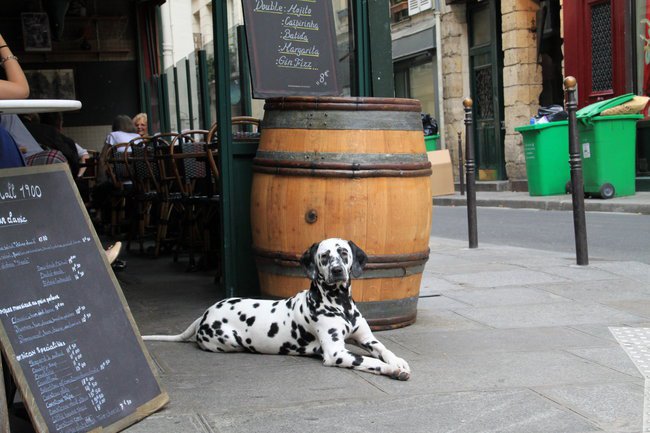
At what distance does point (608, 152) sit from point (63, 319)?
11921 millimetres

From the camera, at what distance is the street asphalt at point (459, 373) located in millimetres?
3244

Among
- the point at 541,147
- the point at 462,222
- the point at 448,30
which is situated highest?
the point at 448,30

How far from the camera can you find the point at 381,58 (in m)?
5.84

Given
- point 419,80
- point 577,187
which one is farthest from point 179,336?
point 419,80

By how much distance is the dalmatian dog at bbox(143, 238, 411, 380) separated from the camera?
4.07 m

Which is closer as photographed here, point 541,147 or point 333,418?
point 333,418

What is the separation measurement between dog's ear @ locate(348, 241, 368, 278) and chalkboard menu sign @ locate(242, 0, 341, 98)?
161 cm

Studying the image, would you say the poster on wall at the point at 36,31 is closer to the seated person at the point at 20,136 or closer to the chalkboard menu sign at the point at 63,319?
the seated person at the point at 20,136

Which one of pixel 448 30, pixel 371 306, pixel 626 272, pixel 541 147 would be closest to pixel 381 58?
pixel 371 306

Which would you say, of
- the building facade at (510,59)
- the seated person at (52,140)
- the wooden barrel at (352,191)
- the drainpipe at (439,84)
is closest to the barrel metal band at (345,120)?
Result: the wooden barrel at (352,191)

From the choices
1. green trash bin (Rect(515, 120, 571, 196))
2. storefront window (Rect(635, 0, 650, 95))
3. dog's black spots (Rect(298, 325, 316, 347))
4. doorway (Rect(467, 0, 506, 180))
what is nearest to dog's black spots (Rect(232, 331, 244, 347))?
dog's black spots (Rect(298, 325, 316, 347))

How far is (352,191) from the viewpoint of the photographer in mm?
4594

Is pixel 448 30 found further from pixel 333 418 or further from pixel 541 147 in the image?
pixel 333 418

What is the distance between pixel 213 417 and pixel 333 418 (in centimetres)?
45
